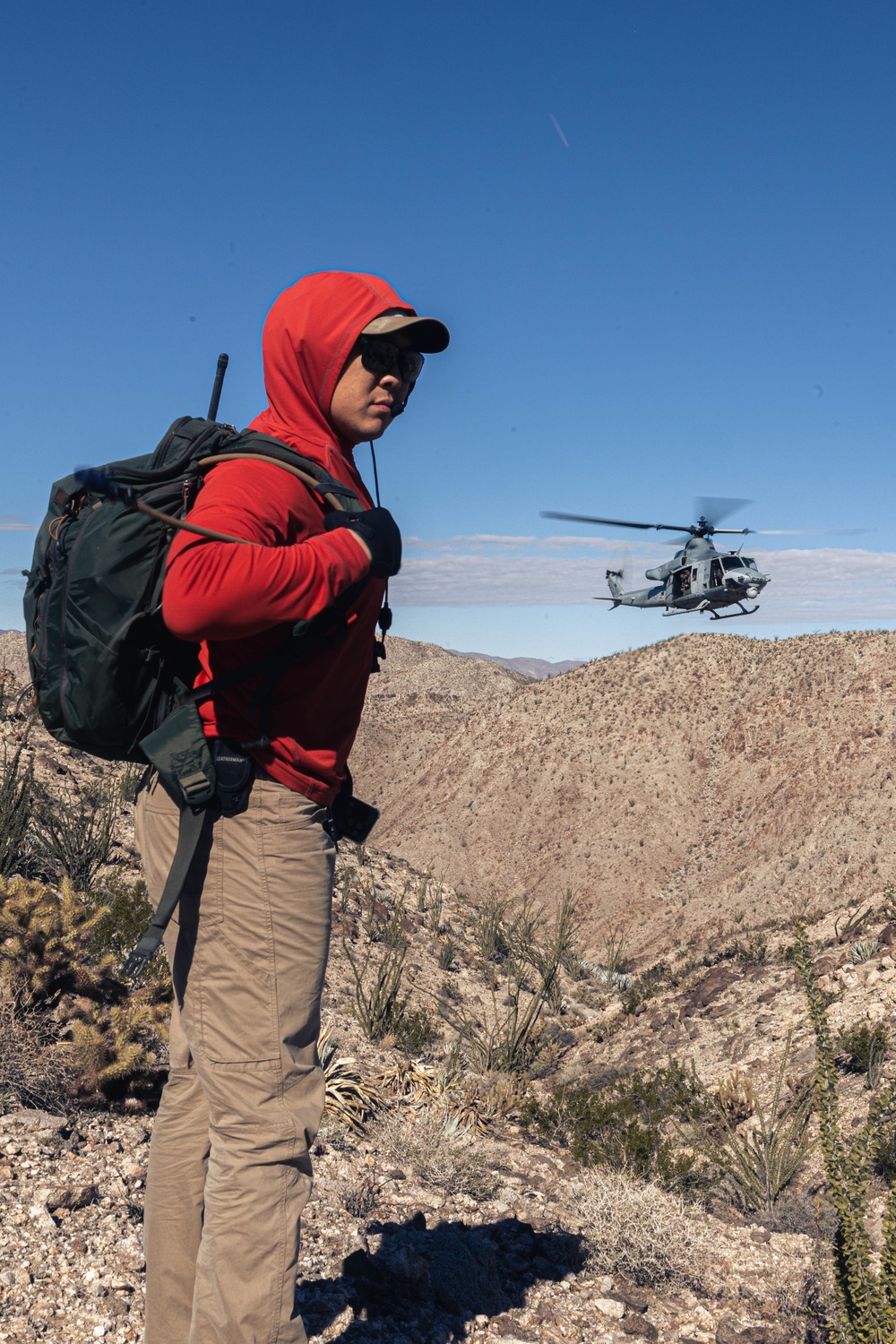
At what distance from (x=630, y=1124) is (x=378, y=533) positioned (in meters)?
4.64

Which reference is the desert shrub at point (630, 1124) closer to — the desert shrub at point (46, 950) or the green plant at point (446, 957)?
the desert shrub at point (46, 950)

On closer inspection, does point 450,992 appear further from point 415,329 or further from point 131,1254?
Answer: point 415,329

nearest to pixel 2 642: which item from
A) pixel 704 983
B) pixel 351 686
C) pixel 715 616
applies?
pixel 715 616

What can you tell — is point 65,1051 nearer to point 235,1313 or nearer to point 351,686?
point 235,1313

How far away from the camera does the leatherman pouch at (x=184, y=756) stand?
1954 millimetres

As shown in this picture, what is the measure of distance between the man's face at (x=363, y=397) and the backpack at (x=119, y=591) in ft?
0.63

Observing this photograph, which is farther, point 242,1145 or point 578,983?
point 578,983

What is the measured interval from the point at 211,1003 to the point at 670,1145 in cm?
417

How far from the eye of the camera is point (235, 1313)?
1.85 metres

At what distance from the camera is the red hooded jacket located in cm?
180

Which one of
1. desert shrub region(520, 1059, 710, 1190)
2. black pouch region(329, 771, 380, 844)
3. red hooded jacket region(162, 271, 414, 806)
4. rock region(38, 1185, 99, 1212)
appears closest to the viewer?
red hooded jacket region(162, 271, 414, 806)

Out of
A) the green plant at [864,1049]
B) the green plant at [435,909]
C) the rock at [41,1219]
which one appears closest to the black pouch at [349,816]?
the rock at [41,1219]

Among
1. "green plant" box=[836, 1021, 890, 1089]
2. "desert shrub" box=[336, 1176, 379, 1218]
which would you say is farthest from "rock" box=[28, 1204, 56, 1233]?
"green plant" box=[836, 1021, 890, 1089]

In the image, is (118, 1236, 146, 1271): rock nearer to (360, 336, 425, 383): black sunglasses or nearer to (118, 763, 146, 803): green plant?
(360, 336, 425, 383): black sunglasses
